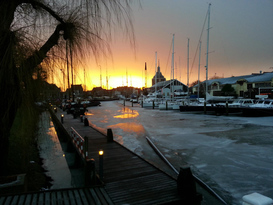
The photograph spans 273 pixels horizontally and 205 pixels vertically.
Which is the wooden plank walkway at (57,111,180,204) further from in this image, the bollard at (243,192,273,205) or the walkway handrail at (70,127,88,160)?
the bollard at (243,192,273,205)

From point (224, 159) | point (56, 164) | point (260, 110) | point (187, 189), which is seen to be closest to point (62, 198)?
point (187, 189)

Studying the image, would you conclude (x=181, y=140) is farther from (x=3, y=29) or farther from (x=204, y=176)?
(x=3, y=29)

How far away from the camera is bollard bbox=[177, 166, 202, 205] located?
4570 mm

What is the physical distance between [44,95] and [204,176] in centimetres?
634

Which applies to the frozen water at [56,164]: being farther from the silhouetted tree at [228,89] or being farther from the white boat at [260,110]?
the silhouetted tree at [228,89]

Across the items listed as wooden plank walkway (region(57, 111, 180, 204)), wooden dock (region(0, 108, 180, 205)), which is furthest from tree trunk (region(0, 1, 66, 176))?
wooden plank walkway (region(57, 111, 180, 204))

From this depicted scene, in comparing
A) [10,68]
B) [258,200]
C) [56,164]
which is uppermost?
[10,68]

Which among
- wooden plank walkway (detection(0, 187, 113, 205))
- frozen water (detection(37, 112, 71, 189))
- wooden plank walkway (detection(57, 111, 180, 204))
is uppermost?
wooden plank walkway (detection(0, 187, 113, 205))

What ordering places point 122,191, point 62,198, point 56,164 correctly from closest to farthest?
1. point 62,198
2. point 122,191
3. point 56,164

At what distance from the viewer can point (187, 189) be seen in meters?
4.61

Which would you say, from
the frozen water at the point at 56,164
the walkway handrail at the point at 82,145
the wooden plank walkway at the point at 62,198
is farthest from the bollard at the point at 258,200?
the walkway handrail at the point at 82,145

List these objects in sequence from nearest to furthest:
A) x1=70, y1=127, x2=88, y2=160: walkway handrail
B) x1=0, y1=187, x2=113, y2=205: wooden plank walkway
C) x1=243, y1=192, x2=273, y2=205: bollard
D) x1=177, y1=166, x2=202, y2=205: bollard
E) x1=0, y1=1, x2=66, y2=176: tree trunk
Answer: x1=243, y1=192, x2=273, y2=205: bollard
x1=0, y1=1, x2=66, y2=176: tree trunk
x1=0, y1=187, x2=113, y2=205: wooden plank walkway
x1=177, y1=166, x2=202, y2=205: bollard
x1=70, y1=127, x2=88, y2=160: walkway handrail

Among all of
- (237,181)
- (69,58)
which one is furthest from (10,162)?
(237,181)

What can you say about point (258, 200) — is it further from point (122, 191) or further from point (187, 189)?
point (122, 191)
